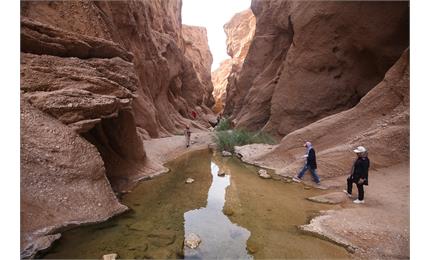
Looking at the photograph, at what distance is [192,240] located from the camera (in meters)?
5.23

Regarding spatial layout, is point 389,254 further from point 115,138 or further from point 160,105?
point 160,105

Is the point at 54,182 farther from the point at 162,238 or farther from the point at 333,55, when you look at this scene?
the point at 333,55

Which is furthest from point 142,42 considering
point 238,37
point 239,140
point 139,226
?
point 238,37

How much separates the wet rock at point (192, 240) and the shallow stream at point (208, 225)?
9cm

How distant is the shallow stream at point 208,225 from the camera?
4922mm

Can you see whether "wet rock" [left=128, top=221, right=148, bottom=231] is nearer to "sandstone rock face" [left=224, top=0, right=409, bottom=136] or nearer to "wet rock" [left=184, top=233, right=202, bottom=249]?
"wet rock" [left=184, top=233, right=202, bottom=249]

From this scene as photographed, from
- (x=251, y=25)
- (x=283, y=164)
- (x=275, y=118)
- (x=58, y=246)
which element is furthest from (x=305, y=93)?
(x=251, y=25)

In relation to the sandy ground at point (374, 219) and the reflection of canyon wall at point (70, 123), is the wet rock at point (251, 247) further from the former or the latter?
the reflection of canyon wall at point (70, 123)

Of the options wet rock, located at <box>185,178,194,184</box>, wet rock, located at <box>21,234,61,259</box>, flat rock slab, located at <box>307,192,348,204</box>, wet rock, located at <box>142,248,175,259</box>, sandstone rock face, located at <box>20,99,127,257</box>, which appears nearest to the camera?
wet rock, located at <box>21,234,61,259</box>

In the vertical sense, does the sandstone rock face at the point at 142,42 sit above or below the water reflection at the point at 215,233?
above

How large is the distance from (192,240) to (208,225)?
991mm

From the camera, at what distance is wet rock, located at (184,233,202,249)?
510 centimetres

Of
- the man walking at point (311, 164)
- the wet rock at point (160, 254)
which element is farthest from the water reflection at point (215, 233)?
the man walking at point (311, 164)

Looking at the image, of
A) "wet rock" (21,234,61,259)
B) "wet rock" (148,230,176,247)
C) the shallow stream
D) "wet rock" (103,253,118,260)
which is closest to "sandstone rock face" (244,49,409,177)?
the shallow stream
